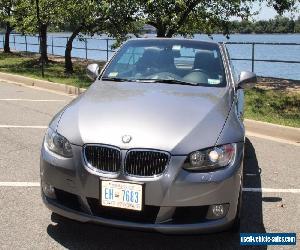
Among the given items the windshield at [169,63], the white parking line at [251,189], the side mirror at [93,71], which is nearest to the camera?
the windshield at [169,63]

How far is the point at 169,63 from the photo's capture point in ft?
17.2

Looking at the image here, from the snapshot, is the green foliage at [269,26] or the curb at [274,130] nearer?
the curb at [274,130]

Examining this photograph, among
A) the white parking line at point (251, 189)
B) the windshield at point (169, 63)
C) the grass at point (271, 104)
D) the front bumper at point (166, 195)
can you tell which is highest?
the windshield at point (169, 63)

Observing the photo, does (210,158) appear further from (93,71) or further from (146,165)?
(93,71)

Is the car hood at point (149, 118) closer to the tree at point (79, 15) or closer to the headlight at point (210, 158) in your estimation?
the headlight at point (210, 158)

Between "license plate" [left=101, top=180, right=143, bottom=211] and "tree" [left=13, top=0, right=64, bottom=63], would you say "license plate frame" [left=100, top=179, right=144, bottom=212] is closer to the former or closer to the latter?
"license plate" [left=101, top=180, right=143, bottom=211]

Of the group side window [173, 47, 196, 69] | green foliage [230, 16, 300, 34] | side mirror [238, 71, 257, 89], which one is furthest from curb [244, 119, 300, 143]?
green foliage [230, 16, 300, 34]

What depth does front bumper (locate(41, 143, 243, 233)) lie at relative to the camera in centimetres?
332

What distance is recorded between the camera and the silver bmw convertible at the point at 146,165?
3355mm

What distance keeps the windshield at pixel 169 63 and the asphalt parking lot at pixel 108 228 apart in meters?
1.39

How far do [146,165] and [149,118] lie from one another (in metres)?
0.45

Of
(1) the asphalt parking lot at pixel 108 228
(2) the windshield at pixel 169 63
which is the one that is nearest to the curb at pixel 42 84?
(1) the asphalt parking lot at pixel 108 228

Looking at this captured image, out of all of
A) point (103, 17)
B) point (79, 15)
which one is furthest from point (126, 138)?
point (79, 15)

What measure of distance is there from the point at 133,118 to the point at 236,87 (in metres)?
1.86
